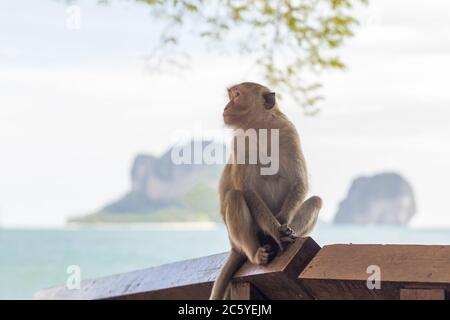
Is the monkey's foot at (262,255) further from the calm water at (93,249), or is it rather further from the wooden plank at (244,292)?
the calm water at (93,249)

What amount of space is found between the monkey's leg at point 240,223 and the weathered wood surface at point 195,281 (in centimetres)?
8

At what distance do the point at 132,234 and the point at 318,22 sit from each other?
48.9 m

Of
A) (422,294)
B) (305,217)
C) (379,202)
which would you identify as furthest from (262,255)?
(379,202)

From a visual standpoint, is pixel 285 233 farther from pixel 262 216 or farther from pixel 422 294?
pixel 422 294

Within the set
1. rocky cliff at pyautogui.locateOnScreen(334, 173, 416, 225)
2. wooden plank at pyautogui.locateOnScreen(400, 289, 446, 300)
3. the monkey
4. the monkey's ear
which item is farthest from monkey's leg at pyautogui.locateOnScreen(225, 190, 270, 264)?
rocky cliff at pyautogui.locateOnScreen(334, 173, 416, 225)

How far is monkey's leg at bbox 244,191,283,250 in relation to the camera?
3.39 metres

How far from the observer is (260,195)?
367cm

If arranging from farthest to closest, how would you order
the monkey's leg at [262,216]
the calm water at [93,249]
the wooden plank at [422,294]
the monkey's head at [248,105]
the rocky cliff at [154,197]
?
1. the rocky cliff at [154,197]
2. the calm water at [93,249]
3. the monkey's head at [248,105]
4. the monkey's leg at [262,216]
5. the wooden plank at [422,294]

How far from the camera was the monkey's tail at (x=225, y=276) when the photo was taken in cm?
308

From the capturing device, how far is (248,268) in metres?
3.12

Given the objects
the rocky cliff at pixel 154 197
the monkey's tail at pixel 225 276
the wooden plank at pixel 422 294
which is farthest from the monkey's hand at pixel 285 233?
the rocky cliff at pixel 154 197

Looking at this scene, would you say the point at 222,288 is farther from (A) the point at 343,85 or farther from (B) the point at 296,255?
(A) the point at 343,85

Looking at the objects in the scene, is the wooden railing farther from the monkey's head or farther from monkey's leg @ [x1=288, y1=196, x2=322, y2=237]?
the monkey's head

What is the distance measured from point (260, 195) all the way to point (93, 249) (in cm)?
4223
